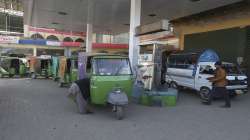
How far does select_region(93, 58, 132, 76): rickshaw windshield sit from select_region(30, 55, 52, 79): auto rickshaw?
1320 cm

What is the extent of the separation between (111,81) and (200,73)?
16.6 ft

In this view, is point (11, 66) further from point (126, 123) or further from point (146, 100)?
point (126, 123)

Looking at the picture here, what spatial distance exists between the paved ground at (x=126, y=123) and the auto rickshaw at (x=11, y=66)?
521 inches

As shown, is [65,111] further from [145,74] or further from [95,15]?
[95,15]

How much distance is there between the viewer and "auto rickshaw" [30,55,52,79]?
20.4 m

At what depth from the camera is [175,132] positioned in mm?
5863

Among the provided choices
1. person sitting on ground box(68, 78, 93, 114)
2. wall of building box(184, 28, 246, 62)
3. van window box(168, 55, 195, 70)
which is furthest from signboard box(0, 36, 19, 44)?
person sitting on ground box(68, 78, 93, 114)

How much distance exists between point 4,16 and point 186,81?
34.1 metres

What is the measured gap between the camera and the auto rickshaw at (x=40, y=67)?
20370 mm

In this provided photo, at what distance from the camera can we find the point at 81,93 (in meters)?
7.66

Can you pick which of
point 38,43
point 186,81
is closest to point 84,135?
point 186,81

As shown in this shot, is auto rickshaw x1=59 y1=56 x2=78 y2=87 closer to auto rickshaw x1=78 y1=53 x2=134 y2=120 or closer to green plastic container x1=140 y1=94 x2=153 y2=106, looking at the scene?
green plastic container x1=140 y1=94 x2=153 y2=106

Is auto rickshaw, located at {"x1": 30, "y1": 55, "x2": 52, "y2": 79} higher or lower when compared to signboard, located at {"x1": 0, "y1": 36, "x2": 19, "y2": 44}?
lower

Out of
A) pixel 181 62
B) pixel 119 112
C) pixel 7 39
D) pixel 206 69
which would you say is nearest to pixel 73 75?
pixel 181 62
